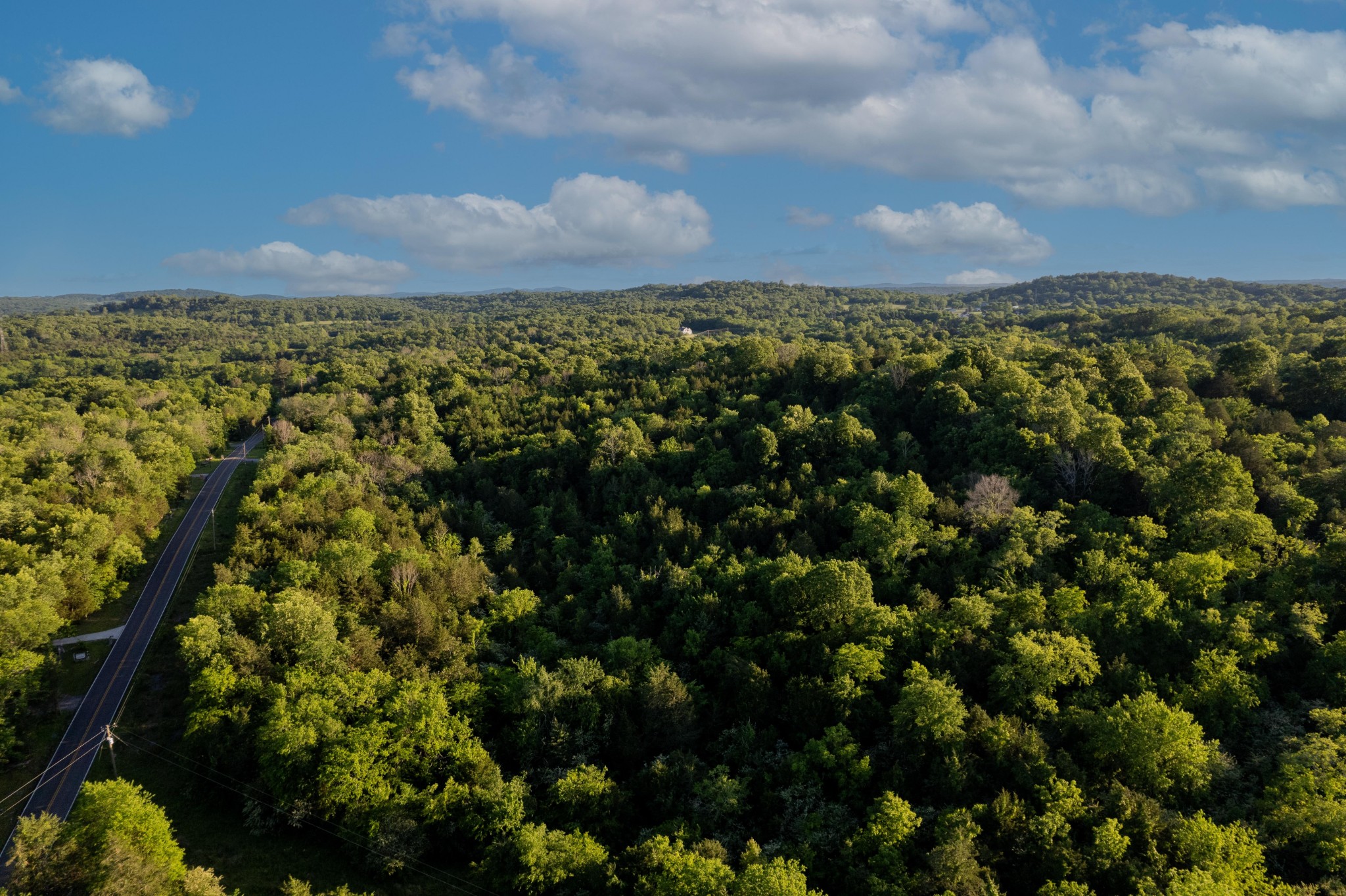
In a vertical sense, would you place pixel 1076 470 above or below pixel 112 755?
above

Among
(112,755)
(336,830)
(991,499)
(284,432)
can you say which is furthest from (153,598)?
(991,499)

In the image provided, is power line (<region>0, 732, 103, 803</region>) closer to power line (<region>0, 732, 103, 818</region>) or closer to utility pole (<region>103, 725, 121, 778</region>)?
power line (<region>0, 732, 103, 818</region>)

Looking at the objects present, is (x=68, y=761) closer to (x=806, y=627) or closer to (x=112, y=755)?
(x=112, y=755)

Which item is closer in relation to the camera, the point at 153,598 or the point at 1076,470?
the point at 1076,470

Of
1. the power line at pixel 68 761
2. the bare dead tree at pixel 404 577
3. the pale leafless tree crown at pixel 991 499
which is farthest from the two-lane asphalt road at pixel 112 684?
the pale leafless tree crown at pixel 991 499

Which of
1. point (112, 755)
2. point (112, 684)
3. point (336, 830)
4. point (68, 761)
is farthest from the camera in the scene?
point (112, 684)

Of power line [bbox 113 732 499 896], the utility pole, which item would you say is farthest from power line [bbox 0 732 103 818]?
power line [bbox 113 732 499 896]

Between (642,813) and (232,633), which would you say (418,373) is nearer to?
(232,633)
